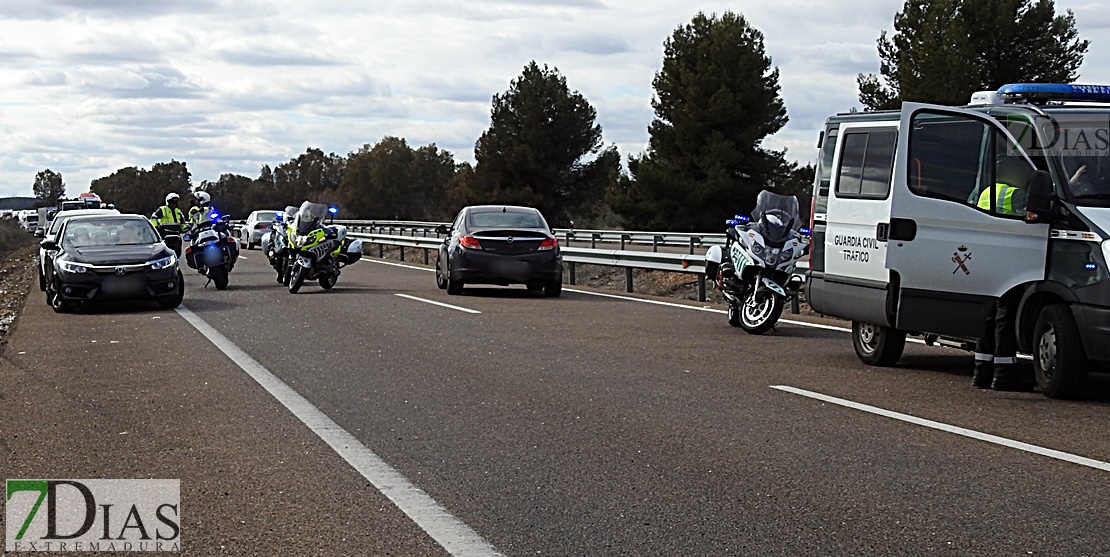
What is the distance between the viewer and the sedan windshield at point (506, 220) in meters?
20.9

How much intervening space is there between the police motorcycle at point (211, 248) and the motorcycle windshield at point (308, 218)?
64.2 inches

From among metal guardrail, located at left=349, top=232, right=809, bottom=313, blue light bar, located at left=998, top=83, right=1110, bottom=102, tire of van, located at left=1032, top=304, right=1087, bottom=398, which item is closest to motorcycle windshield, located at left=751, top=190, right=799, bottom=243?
metal guardrail, located at left=349, top=232, right=809, bottom=313

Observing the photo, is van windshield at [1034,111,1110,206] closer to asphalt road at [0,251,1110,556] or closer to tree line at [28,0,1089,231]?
asphalt road at [0,251,1110,556]

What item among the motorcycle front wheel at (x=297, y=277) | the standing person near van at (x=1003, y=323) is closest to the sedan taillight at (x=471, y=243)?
the motorcycle front wheel at (x=297, y=277)

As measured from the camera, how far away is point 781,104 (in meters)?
59.4

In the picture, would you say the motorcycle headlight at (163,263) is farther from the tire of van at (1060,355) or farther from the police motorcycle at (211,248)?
the tire of van at (1060,355)

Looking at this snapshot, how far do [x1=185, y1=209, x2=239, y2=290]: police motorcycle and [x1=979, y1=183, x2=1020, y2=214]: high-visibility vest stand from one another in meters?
15.6

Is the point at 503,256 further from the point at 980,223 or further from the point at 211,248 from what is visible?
the point at 980,223

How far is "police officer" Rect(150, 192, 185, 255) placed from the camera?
78.4 ft

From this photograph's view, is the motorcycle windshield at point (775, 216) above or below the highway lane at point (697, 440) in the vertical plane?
above

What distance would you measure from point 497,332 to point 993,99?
5960mm

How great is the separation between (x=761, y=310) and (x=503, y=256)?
22.5 feet

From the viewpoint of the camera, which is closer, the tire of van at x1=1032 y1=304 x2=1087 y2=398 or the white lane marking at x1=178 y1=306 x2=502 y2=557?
the white lane marking at x1=178 y1=306 x2=502 y2=557

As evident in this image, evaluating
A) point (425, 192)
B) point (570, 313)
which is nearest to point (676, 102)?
point (570, 313)
